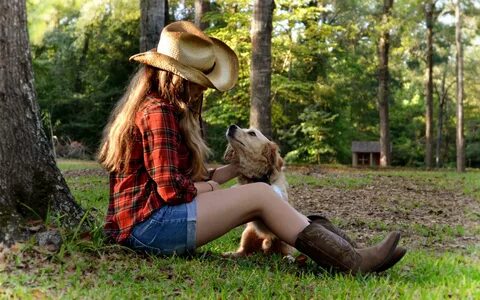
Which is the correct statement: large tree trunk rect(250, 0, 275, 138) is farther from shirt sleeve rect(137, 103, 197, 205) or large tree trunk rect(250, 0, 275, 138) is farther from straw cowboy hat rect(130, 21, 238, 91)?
shirt sleeve rect(137, 103, 197, 205)

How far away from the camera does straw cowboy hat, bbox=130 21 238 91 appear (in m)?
3.52

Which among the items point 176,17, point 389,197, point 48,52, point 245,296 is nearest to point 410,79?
point 176,17

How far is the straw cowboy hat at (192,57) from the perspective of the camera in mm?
3521

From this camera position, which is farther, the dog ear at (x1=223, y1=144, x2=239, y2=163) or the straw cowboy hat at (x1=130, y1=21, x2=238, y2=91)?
the dog ear at (x1=223, y1=144, x2=239, y2=163)

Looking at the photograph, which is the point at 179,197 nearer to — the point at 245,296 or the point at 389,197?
the point at 245,296

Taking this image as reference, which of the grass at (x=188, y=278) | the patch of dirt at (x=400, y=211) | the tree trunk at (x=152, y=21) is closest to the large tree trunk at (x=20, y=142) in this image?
the grass at (x=188, y=278)

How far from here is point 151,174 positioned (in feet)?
11.1

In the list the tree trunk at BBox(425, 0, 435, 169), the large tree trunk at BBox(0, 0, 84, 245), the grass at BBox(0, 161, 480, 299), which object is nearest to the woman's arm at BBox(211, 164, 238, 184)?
the grass at BBox(0, 161, 480, 299)

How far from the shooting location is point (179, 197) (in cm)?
338

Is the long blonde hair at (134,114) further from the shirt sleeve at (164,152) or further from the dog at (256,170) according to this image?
the dog at (256,170)

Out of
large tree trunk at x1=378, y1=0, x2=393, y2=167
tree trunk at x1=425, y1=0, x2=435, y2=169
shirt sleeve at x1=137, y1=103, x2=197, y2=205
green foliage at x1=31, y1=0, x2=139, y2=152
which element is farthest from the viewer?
green foliage at x1=31, y1=0, x2=139, y2=152

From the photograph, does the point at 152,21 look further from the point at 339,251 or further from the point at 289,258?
the point at 339,251

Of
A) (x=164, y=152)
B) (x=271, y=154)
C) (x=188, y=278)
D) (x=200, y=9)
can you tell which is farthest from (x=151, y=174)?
(x=200, y=9)

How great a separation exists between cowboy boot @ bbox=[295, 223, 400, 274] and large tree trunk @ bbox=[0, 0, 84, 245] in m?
1.68
